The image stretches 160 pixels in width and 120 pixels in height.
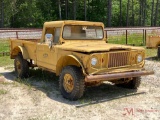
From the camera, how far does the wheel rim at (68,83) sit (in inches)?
252

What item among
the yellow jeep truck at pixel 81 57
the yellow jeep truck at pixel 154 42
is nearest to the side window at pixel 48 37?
the yellow jeep truck at pixel 81 57

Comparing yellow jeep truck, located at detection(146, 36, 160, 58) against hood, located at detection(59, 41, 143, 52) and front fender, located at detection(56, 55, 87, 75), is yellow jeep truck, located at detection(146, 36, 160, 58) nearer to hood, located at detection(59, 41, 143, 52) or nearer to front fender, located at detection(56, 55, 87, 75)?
hood, located at detection(59, 41, 143, 52)

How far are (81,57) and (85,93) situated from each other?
125cm

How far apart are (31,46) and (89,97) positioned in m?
2.52

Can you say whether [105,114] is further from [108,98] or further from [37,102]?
[37,102]

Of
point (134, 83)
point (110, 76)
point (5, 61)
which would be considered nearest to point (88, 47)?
point (110, 76)

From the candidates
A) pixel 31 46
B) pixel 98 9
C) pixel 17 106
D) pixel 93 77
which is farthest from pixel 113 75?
pixel 98 9

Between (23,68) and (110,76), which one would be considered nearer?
(110,76)

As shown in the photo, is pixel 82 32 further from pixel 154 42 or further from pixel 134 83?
pixel 154 42

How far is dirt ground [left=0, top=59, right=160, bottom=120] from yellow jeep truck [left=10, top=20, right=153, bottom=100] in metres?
0.35

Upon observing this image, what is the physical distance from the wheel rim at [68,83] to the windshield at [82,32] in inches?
47.0

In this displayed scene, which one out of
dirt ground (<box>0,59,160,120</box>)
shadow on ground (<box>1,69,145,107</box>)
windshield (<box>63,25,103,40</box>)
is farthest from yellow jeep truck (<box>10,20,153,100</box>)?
dirt ground (<box>0,59,160,120</box>)

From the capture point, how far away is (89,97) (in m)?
6.66

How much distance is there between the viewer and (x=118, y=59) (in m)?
6.44
